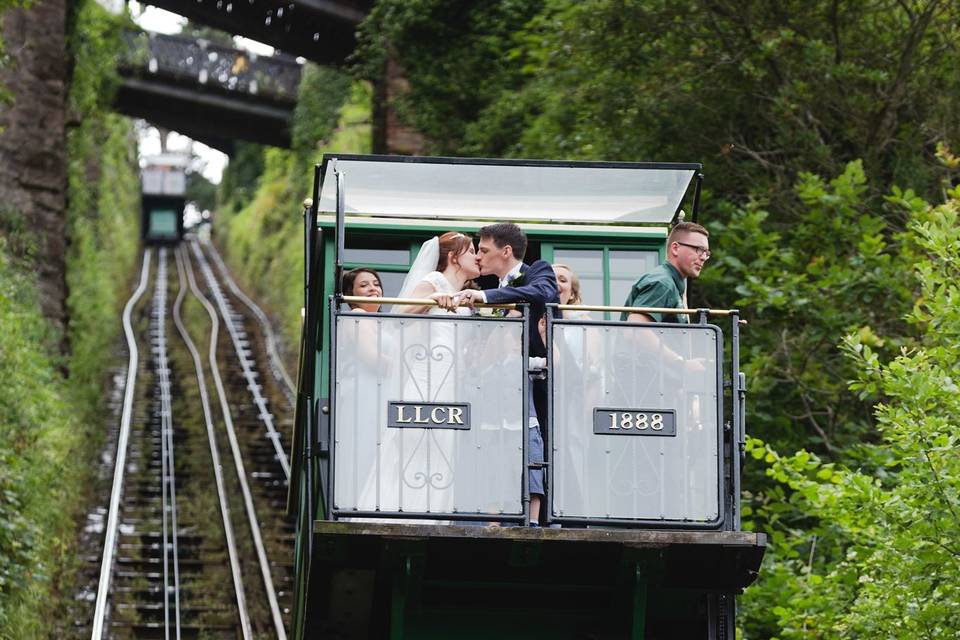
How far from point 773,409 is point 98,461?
32.3ft

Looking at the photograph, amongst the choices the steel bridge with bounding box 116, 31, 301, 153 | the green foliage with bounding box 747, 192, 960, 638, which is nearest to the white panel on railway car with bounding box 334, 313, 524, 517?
the green foliage with bounding box 747, 192, 960, 638

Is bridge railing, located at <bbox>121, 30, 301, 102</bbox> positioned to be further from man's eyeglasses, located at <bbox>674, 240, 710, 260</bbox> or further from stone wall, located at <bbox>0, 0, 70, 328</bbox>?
man's eyeglasses, located at <bbox>674, 240, 710, 260</bbox>

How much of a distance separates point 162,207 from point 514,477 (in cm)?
5041

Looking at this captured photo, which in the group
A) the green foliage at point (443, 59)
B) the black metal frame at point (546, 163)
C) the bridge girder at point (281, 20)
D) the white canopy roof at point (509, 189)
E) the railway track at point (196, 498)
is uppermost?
the bridge girder at point (281, 20)

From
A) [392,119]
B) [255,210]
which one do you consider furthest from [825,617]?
[255,210]

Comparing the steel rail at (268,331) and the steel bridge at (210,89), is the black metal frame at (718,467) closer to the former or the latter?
the steel rail at (268,331)

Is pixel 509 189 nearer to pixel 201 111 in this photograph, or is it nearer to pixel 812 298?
pixel 812 298

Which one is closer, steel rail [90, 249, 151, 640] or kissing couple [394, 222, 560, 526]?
kissing couple [394, 222, 560, 526]

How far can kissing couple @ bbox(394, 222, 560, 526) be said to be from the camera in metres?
6.56

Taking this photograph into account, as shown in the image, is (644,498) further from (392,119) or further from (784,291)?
(392,119)

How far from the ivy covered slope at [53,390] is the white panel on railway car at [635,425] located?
570 centimetres

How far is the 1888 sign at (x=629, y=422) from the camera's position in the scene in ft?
21.1

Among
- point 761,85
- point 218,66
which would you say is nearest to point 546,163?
point 761,85

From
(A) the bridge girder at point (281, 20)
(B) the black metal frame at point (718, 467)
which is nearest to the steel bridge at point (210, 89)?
(A) the bridge girder at point (281, 20)
